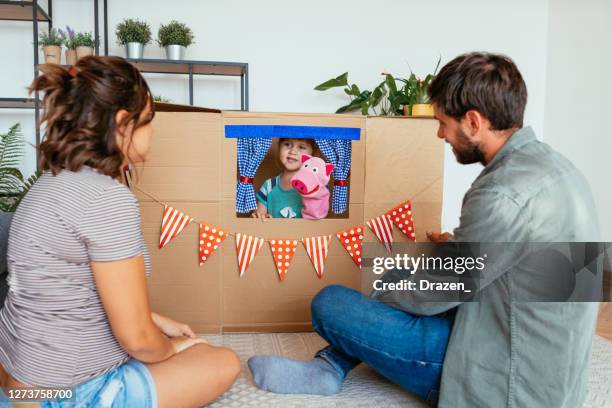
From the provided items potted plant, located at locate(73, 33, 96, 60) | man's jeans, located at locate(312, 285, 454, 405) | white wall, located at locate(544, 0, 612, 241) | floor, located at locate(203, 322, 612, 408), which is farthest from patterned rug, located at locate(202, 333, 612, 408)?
potted plant, located at locate(73, 33, 96, 60)

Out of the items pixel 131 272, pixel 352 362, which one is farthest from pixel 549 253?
pixel 131 272

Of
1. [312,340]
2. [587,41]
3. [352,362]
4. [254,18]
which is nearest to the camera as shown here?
[352,362]

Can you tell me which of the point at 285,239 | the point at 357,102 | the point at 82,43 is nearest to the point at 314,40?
the point at 357,102

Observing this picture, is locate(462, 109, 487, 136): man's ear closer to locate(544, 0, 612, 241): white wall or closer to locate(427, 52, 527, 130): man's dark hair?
locate(427, 52, 527, 130): man's dark hair

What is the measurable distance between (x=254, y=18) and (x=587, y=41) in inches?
80.6

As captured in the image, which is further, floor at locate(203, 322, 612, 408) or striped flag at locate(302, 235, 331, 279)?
striped flag at locate(302, 235, 331, 279)

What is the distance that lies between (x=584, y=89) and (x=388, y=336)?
2682 mm

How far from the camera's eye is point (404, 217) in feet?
6.04

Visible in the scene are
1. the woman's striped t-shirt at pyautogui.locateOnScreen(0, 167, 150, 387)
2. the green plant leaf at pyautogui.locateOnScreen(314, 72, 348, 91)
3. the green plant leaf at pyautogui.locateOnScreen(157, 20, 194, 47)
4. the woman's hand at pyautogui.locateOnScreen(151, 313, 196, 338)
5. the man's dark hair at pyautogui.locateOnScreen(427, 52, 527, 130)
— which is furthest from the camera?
the green plant leaf at pyautogui.locateOnScreen(314, 72, 348, 91)

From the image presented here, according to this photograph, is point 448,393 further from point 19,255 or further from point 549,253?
point 19,255

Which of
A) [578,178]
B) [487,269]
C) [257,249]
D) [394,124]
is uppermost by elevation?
[394,124]

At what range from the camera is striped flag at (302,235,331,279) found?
71.8 inches

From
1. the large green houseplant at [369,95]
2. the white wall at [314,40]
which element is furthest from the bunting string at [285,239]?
the white wall at [314,40]

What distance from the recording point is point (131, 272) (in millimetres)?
914
